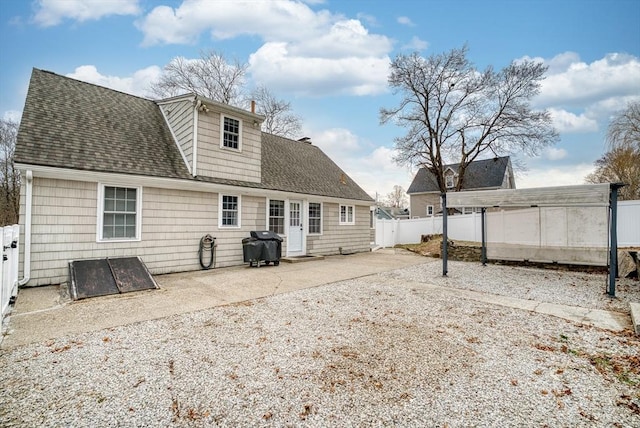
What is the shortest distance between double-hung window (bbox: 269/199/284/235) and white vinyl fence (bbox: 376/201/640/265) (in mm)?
8078

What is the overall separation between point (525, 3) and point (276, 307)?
12772 mm

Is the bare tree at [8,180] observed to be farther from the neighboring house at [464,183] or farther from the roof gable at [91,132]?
the neighboring house at [464,183]

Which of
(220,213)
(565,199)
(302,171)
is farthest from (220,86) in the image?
(565,199)

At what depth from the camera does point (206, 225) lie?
9.15 meters

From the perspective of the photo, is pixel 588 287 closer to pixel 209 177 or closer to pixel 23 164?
pixel 209 177

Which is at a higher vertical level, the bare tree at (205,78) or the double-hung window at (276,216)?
the bare tree at (205,78)

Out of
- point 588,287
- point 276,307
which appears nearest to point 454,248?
point 588,287

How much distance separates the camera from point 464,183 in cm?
2859

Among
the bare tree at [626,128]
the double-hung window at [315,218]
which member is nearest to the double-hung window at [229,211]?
the double-hung window at [315,218]

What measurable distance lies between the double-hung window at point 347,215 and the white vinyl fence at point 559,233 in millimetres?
5870

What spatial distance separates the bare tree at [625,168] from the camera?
17.0 meters

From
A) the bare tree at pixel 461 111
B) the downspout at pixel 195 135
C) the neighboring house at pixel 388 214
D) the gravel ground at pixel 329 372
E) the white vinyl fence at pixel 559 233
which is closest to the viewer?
the gravel ground at pixel 329 372

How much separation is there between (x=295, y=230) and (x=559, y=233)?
961 centimetres

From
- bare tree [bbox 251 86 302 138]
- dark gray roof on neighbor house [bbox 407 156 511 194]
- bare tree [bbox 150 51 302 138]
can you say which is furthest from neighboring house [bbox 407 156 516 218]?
bare tree [bbox 150 51 302 138]
